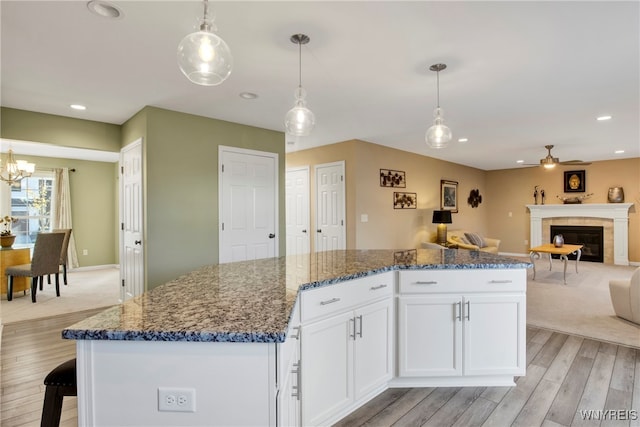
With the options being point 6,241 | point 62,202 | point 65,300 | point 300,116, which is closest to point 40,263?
point 65,300

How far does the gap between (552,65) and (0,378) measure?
5014 millimetres

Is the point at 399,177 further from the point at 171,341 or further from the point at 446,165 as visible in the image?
the point at 171,341

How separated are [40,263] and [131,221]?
5.86 ft

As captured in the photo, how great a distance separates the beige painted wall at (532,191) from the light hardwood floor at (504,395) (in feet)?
21.1

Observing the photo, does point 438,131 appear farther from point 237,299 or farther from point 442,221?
point 442,221

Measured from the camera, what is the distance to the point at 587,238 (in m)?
8.03

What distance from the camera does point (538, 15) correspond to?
202 cm

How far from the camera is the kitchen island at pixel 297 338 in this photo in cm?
107

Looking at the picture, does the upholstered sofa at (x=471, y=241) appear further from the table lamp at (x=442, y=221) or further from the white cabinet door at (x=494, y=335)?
the white cabinet door at (x=494, y=335)

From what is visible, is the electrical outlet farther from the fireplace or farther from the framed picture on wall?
the fireplace

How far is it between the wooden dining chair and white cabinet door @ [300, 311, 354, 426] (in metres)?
4.84

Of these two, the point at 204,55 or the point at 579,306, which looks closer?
the point at 204,55

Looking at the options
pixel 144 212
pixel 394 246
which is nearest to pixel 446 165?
pixel 394 246

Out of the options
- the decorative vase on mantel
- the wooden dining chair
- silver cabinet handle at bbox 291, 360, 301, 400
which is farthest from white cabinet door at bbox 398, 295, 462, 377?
the decorative vase on mantel
